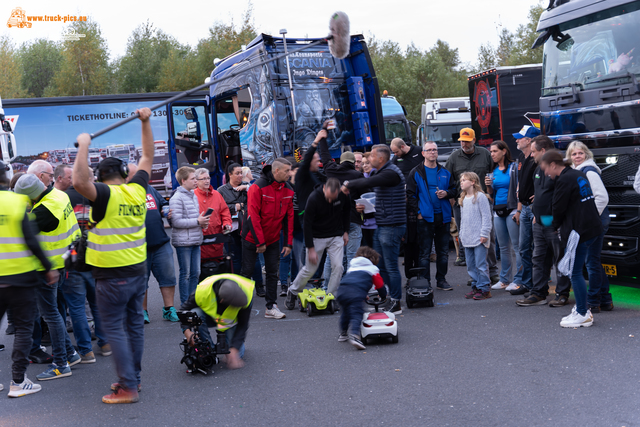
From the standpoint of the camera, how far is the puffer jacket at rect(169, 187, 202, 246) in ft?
24.2

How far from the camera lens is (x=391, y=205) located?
745cm

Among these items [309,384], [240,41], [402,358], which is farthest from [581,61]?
[240,41]

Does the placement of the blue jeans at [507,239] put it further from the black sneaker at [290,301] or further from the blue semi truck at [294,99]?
the blue semi truck at [294,99]

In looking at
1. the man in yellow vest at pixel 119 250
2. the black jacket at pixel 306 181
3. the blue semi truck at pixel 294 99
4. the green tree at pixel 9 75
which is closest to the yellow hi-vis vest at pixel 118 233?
the man in yellow vest at pixel 119 250

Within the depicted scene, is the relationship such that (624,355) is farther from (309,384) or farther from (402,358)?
(309,384)

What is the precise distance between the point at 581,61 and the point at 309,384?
5643 mm

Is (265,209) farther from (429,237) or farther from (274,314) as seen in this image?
(429,237)

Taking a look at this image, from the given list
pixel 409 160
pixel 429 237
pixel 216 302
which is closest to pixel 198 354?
pixel 216 302

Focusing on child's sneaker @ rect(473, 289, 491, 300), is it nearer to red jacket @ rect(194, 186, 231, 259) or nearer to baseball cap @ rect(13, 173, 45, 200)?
red jacket @ rect(194, 186, 231, 259)

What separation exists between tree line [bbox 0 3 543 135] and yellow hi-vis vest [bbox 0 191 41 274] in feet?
115

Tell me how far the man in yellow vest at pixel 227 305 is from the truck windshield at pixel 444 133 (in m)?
14.6

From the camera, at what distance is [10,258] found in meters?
4.85

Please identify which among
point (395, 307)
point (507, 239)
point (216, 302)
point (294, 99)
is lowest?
point (395, 307)

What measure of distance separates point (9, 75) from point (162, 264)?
46430 millimetres
